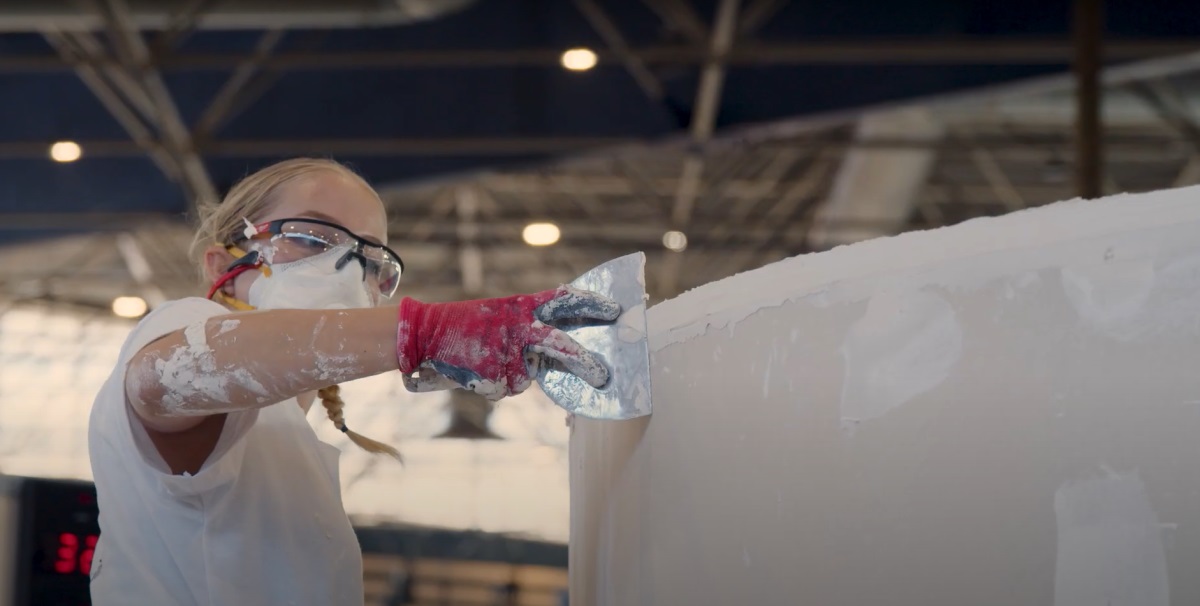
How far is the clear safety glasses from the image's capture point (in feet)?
6.19

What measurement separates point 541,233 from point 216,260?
9965 mm

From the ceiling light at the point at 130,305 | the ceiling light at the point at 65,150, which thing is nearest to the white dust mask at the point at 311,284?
the ceiling light at the point at 65,150

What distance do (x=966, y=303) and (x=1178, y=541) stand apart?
30 centimetres

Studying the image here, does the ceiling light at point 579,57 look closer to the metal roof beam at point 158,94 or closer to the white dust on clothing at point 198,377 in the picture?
the metal roof beam at point 158,94

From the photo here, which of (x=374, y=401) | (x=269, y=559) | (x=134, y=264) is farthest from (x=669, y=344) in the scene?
(x=374, y=401)

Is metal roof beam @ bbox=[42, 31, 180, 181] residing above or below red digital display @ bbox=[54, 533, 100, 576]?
above

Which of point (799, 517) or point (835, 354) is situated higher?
point (835, 354)

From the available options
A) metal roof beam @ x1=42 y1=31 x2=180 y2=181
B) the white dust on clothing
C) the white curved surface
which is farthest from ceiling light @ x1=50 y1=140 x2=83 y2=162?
the white curved surface

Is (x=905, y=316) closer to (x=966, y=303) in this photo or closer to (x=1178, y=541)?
(x=966, y=303)

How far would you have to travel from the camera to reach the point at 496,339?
134cm

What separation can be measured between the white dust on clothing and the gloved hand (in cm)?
19

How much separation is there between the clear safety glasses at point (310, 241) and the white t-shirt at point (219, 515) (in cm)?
21

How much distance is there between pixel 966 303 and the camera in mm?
1220

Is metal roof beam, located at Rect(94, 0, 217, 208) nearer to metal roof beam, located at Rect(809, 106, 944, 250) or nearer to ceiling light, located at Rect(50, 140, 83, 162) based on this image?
ceiling light, located at Rect(50, 140, 83, 162)
